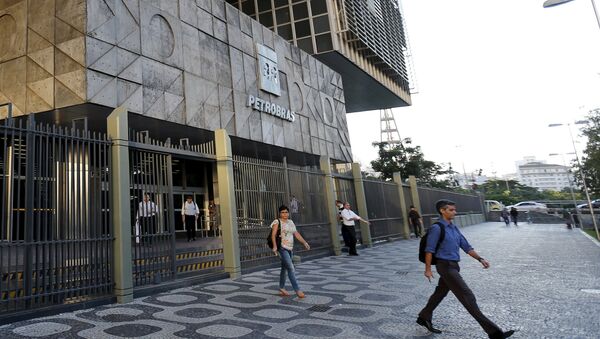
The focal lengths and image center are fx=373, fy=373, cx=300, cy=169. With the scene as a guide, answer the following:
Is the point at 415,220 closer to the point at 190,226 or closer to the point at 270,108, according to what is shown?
the point at 270,108

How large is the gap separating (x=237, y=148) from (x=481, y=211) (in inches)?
1137

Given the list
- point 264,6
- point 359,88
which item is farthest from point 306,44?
point 359,88

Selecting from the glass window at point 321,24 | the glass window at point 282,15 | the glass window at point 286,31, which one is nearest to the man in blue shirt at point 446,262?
the glass window at point 321,24

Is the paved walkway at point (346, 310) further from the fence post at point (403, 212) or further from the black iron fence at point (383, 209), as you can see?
the fence post at point (403, 212)

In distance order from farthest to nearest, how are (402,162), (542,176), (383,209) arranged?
(542,176)
(402,162)
(383,209)

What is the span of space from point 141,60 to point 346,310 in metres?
11.5

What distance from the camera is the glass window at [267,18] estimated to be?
27266 millimetres

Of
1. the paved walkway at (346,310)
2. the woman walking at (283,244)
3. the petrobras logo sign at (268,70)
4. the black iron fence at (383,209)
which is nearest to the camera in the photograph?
the paved walkway at (346,310)

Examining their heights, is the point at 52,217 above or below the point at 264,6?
below

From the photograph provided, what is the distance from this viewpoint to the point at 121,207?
242 inches

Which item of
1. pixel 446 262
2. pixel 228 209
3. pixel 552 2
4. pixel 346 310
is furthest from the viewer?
pixel 552 2

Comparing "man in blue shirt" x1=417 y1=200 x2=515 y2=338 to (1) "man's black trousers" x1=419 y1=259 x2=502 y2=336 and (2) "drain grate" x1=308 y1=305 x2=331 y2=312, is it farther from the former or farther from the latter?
(2) "drain grate" x1=308 y1=305 x2=331 y2=312

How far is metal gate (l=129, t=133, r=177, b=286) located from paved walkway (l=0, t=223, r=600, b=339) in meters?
0.58

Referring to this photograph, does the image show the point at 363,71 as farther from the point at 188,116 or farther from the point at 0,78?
the point at 0,78
